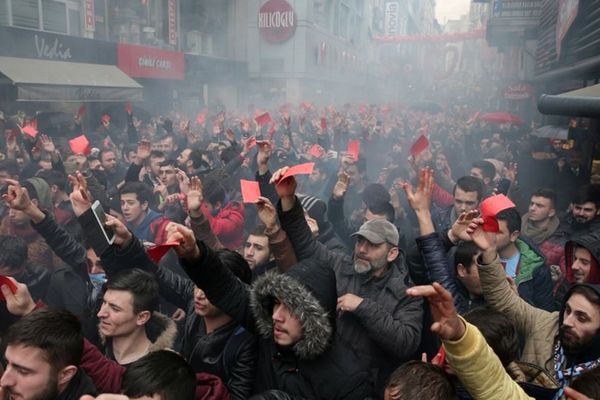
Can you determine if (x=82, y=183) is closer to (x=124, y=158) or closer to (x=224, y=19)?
(x=124, y=158)

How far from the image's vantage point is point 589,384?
1.92 meters

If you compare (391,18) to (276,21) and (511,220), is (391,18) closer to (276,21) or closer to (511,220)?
(276,21)

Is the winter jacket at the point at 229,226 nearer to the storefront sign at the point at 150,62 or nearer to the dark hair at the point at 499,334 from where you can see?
the dark hair at the point at 499,334

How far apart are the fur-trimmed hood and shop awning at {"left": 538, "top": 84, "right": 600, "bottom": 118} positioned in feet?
9.68

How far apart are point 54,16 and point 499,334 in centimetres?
1706

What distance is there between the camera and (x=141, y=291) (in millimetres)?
2920

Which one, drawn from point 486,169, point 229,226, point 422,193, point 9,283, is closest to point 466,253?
point 422,193

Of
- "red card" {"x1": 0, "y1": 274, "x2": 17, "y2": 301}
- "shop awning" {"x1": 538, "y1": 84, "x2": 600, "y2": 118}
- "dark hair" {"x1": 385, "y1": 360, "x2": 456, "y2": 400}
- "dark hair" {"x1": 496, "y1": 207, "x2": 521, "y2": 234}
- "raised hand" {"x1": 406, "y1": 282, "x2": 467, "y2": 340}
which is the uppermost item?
Answer: "shop awning" {"x1": 538, "y1": 84, "x2": 600, "y2": 118}

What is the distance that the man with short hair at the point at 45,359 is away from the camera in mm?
2180

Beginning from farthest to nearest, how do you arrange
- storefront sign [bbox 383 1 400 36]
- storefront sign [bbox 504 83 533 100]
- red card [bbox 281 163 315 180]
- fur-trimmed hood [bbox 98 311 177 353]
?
storefront sign [bbox 383 1 400 36] → storefront sign [bbox 504 83 533 100] → red card [bbox 281 163 315 180] → fur-trimmed hood [bbox 98 311 177 353]

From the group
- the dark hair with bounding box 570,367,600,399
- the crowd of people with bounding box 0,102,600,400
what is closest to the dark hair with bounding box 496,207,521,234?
the crowd of people with bounding box 0,102,600,400

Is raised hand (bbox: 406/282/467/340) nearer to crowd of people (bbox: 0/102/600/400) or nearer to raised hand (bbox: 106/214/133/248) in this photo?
crowd of people (bbox: 0/102/600/400)

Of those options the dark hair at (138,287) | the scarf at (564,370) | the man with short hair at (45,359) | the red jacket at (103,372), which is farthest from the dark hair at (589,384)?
the dark hair at (138,287)

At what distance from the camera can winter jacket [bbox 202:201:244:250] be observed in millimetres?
5066
